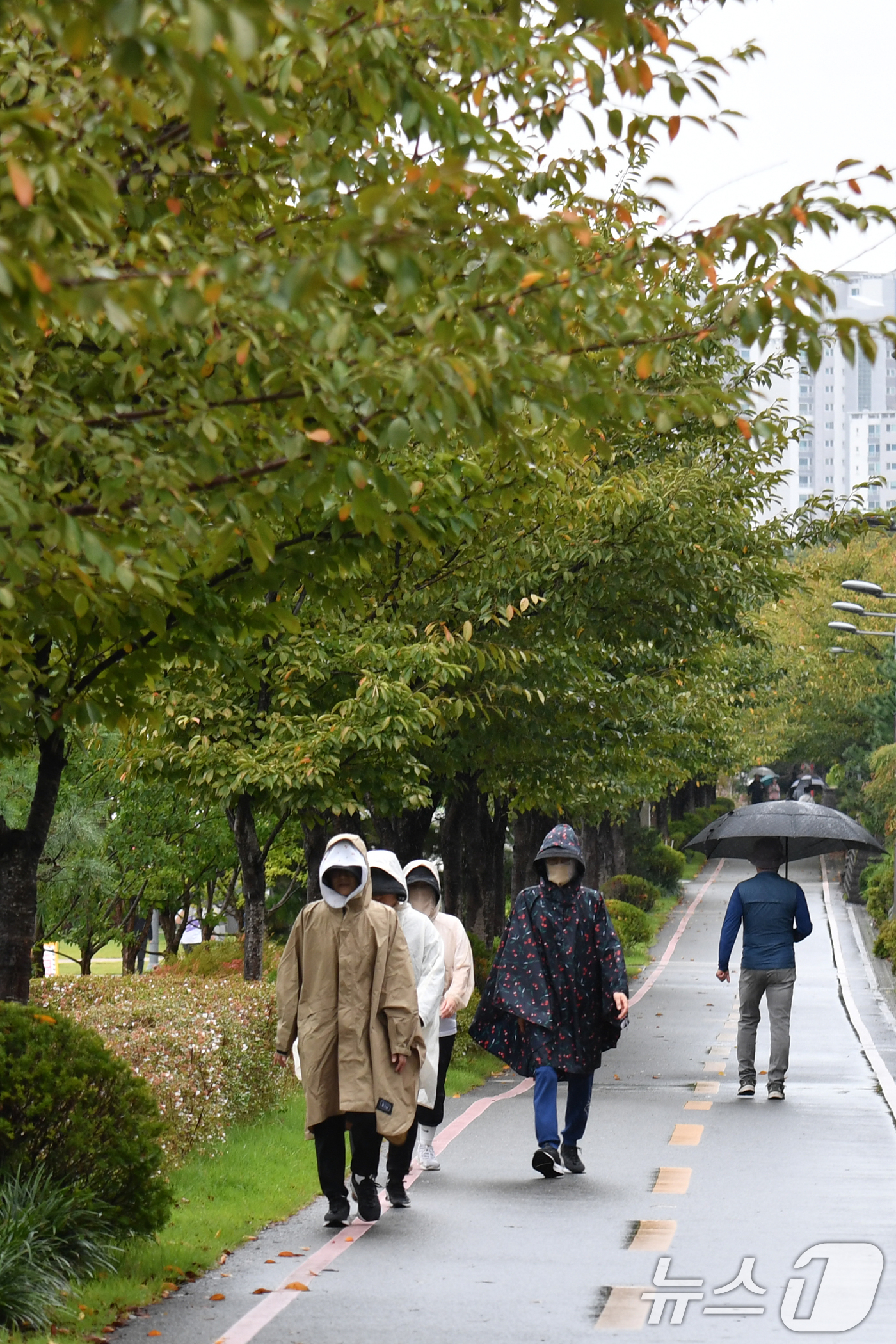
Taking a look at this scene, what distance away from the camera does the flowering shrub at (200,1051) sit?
934 centimetres

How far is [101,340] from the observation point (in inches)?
248

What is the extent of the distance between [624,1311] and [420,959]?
2882 mm

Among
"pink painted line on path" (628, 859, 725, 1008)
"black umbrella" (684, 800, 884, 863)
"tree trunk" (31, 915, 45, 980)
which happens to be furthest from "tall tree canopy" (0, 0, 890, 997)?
"tree trunk" (31, 915, 45, 980)

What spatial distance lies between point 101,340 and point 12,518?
164 centimetres

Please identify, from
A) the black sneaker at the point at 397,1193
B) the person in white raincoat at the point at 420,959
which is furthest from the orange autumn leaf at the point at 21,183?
the black sneaker at the point at 397,1193

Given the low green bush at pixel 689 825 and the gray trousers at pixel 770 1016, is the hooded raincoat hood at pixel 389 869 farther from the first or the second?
the low green bush at pixel 689 825

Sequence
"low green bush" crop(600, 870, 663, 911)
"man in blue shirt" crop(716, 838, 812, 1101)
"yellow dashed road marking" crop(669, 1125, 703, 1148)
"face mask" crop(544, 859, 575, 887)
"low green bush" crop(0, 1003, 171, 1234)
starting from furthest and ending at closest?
"low green bush" crop(600, 870, 663, 911)
"man in blue shirt" crop(716, 838, 812, 1101)
"yellow dashed road marking" crop(669, 1125, 703, 1148)
"face mask" crop(544, 859, 575, 887)
"low green bush" crop(0, 1003, 171, 1234)

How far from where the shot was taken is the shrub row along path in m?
6.29

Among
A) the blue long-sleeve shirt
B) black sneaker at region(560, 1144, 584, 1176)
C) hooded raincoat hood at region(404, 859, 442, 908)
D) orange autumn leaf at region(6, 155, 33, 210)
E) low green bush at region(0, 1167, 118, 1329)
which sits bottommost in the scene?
black sneaker at region(560, 1144, 584, 1176)

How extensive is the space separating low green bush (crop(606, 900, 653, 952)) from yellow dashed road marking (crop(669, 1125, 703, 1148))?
18.8m

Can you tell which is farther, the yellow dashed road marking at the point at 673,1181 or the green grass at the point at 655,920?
the green grass at the point at 655,920

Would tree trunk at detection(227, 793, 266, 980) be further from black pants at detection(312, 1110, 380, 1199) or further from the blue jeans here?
black pants at detection(312, 1110, 380, 1199)

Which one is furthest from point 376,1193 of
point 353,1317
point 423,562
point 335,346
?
point 423,562

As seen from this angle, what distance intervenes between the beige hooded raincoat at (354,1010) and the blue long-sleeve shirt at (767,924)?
572 centimetres
